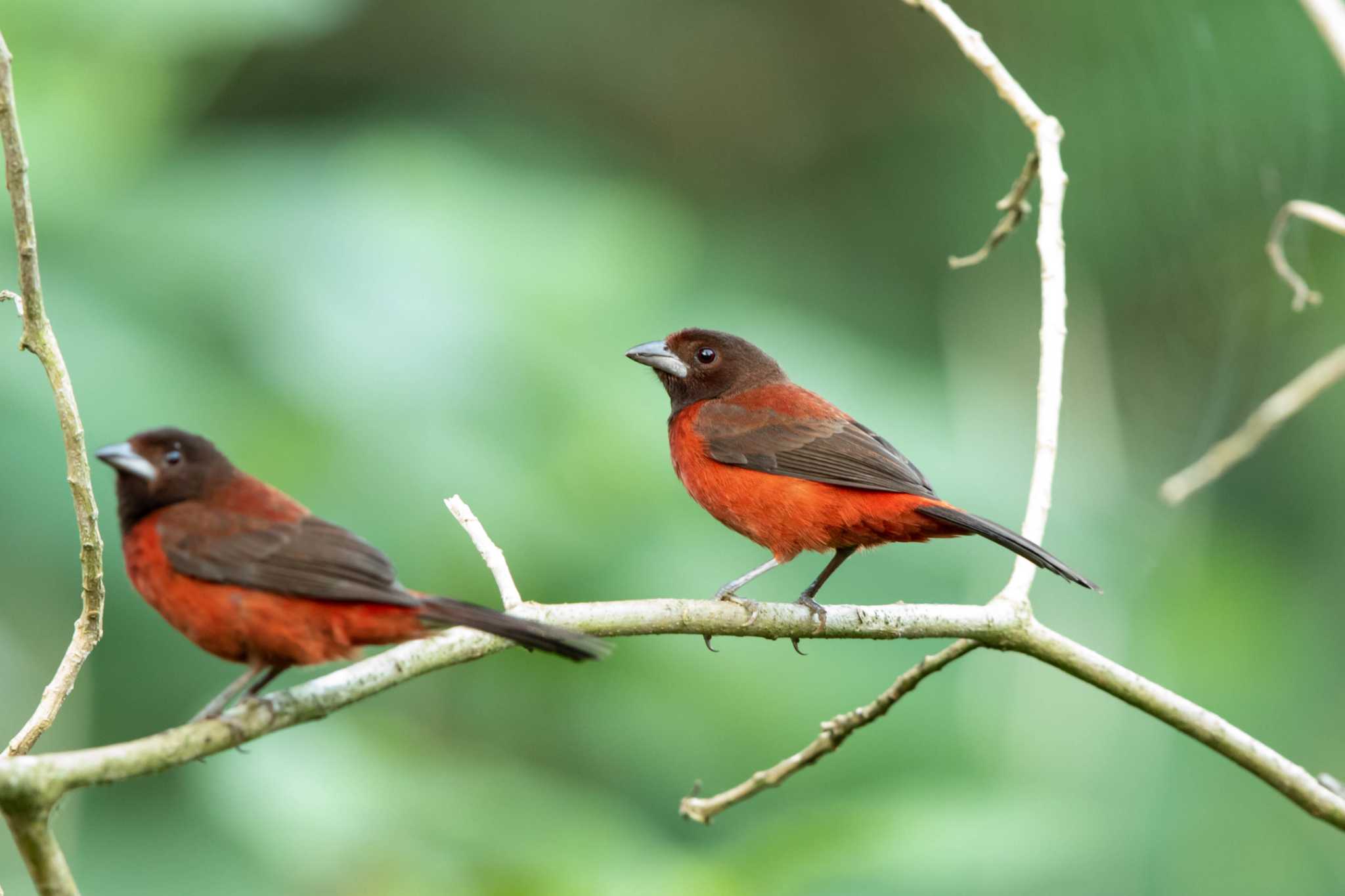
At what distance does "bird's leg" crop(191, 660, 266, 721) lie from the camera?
283cm

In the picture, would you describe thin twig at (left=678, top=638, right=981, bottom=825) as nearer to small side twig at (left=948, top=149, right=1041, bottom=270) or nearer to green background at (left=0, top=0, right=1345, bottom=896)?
green background at (left=0, top=0, right=1345, bottom=896)

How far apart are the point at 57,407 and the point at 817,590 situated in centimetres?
247

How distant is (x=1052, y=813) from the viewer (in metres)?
4.91

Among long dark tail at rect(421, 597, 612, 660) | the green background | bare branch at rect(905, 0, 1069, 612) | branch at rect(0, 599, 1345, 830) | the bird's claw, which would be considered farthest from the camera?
the green background

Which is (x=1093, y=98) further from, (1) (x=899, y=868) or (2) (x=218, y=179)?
(1) (x=899, y=868)

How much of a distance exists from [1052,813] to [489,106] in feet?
19.9

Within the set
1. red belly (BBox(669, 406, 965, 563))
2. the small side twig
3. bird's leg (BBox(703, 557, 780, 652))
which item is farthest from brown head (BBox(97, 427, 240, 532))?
the small side twig

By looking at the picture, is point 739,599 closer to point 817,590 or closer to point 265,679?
point 817,590

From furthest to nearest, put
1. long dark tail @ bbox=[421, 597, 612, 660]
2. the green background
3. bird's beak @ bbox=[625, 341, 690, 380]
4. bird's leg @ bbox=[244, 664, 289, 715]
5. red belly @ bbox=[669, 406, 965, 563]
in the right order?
bird's beak @ bbox=[625, 341, 690, 380] < the green background < red belly @ bbox=[669, 406, 965, 563] < bird's leg @ bbox=[244, 664, 289, 715] < long dark tail @ bbox=[421, 597, 612, 660]

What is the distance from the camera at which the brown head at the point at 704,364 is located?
505 cm

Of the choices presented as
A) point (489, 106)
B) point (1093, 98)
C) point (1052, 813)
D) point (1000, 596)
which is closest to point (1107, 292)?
point (1093, 98)

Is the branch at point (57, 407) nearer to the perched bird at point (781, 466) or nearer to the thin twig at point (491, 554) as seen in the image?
the thin twig at point (491, 554)

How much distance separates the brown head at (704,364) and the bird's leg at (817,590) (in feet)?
2.64

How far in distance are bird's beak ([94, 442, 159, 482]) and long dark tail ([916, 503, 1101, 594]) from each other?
196cm
